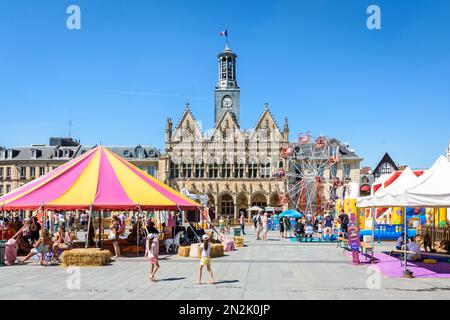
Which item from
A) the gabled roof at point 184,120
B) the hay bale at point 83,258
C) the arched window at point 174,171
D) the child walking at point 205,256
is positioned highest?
the gabled roof at point 184,120

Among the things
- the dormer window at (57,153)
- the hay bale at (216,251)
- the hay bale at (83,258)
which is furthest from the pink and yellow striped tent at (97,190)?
the dormer window at (57,153)

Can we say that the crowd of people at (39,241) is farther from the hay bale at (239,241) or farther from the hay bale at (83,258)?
the hay bale at (239,241)

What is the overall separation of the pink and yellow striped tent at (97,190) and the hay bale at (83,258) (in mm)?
3178

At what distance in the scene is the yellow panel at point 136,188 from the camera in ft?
72.2

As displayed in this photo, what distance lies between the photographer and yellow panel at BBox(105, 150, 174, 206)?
22.0 m

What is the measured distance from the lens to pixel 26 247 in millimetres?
21906

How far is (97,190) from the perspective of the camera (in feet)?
71.7

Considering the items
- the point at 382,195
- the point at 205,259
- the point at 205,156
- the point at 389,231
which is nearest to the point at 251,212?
the point at 205,156

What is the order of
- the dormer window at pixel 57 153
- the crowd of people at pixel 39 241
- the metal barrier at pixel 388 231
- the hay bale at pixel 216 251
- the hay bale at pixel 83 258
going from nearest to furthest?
the hay bale at pixel 83 258, the crowd of people at pixel 39 241, the hay bale at pixel 216 251, the metal barrier at pixel 388 231, the dormer window at pixel 57 153

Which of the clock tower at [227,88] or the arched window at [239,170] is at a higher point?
the clock tower at [227,88]

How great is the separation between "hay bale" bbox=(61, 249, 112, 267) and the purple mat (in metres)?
9.30

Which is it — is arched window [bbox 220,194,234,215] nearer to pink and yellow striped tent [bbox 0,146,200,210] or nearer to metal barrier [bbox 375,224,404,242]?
metal barrier [bbox 375,224,404,242]

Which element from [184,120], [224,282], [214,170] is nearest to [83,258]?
[224,282]
